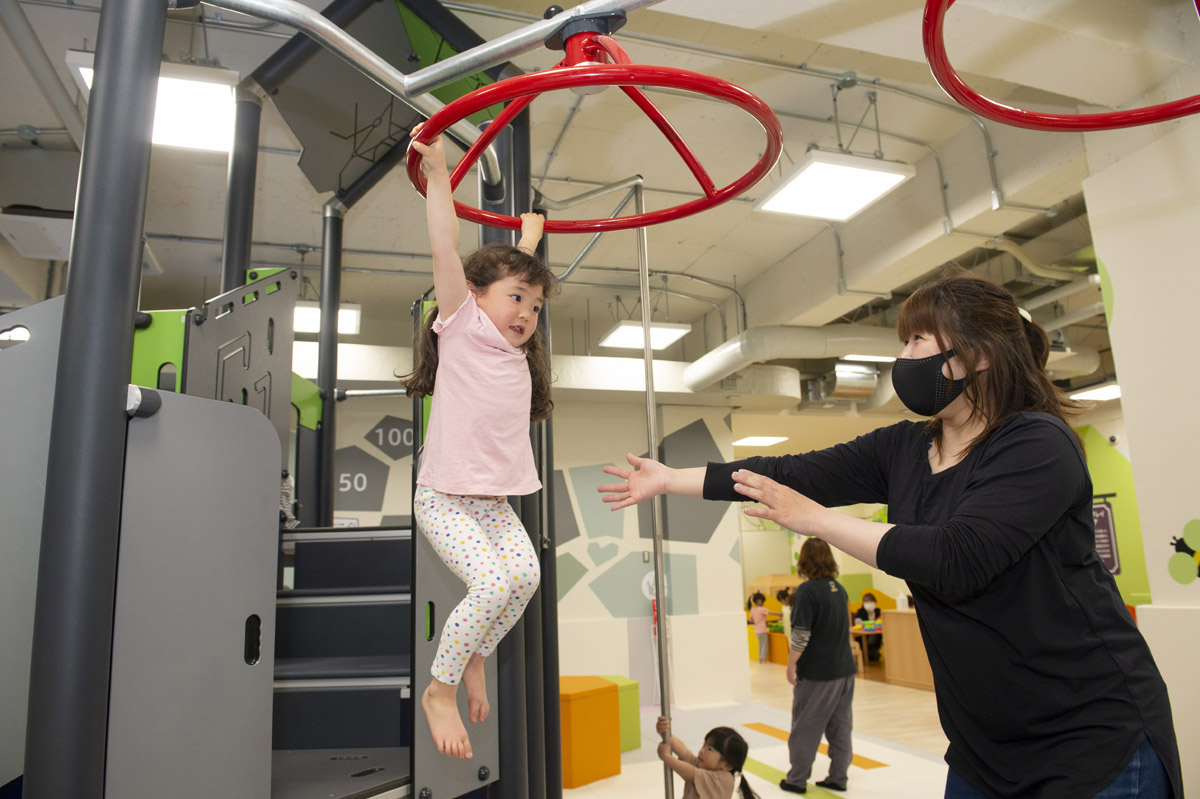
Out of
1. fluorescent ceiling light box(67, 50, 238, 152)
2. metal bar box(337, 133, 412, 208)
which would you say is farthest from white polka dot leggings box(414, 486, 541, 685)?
metal bar box(337, 133, 412, 208)

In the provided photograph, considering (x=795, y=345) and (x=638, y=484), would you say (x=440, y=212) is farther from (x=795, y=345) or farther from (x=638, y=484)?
(x=795, y=345)

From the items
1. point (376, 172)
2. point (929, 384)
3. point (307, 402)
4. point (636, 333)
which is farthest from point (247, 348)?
point (636, 333)

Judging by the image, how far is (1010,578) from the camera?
1404mm

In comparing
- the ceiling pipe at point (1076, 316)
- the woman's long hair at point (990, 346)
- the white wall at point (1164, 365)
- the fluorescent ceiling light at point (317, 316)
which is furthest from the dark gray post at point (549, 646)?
the ceiling pipe at point (1076, 316)

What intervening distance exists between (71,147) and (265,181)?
1289 millimetres

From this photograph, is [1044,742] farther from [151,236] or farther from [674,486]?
[151,236]

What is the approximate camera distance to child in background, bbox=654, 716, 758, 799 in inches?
128

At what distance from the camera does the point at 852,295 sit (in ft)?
22.6

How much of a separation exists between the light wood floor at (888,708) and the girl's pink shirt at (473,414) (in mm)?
5344

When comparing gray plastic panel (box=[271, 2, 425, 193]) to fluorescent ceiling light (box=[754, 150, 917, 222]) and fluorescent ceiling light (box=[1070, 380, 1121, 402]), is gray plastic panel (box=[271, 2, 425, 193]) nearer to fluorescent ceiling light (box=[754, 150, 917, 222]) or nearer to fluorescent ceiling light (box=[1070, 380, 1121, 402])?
fluorescent ceiling light (box=[754, 150, 917, 222])

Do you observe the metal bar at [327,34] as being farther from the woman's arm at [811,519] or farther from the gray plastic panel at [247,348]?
the woman's arm at [811,519]

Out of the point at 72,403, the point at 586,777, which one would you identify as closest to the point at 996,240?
the point at 586,777

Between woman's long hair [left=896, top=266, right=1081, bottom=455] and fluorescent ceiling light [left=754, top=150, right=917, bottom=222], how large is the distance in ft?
9.94

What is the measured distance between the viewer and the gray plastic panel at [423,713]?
213 cm
